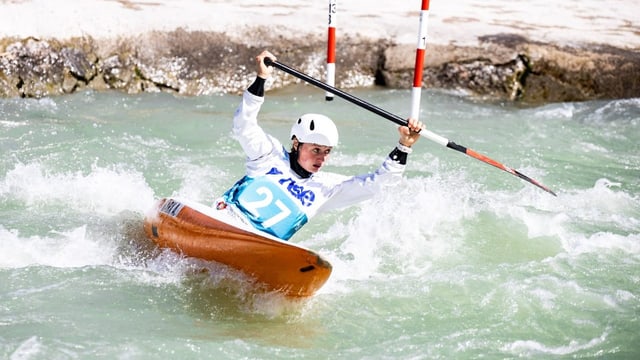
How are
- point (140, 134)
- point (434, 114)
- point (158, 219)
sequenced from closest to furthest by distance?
point (158, 219) → point (140, 134) → point (434, 114)

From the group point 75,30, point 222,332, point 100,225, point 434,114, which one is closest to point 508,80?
point 434,114

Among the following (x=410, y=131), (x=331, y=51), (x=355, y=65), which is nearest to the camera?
(x=410, y=131)

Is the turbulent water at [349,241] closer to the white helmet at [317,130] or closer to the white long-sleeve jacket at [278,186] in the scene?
the white long-sleeve jacket at [278,186]

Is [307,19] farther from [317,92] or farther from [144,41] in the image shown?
[144,41]

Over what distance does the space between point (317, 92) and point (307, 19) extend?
981mm

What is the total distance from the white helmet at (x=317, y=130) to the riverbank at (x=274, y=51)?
15.5ft

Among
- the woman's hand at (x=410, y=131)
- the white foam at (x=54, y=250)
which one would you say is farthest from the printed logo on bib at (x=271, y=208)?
the white foam at (x=54, y=250)

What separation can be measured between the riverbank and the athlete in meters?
4.58

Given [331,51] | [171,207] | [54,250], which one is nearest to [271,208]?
[171,207]

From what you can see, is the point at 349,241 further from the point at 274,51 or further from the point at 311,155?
the point at 274,51

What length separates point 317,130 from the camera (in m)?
4.87

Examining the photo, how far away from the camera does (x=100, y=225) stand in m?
5.75

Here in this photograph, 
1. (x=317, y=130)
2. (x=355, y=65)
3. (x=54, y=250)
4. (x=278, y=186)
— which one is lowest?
(x=54, y=250)

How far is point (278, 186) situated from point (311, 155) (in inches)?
10.0
